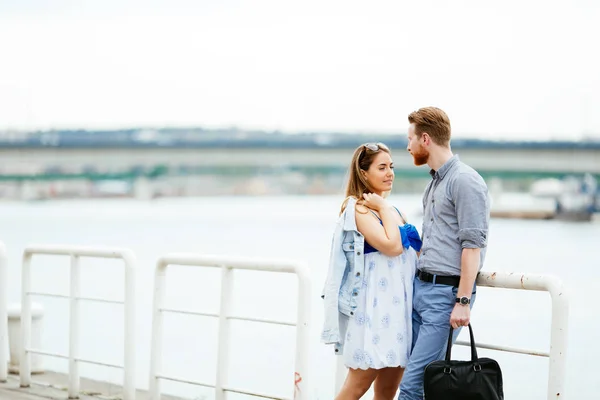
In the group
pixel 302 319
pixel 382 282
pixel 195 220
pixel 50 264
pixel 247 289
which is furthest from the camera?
pixel 195 220

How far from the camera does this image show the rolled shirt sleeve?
353 centimetres

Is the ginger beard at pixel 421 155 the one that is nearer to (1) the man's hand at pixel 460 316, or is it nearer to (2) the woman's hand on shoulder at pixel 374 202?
(2) the woman's hand on shoulder at pixel 374 202

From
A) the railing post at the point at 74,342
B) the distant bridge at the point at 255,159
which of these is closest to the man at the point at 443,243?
the railing post at the point at 74,342

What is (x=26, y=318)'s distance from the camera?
5910 mm

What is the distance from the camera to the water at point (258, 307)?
40.7 ft

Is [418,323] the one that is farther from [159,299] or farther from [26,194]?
[26,194]

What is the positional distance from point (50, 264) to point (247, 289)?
36.1 feet

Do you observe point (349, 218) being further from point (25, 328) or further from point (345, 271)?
point (25, 328)

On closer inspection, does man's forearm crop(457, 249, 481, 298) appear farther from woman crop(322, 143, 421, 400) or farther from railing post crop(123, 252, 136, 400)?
railing post crop(123, 252, 136, 400)

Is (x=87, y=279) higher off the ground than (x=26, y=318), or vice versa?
(x=26, y=318)

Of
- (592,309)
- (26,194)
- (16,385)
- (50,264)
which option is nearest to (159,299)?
(16,385)

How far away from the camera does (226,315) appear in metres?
4.74

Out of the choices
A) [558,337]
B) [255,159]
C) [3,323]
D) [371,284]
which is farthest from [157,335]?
[255,159]

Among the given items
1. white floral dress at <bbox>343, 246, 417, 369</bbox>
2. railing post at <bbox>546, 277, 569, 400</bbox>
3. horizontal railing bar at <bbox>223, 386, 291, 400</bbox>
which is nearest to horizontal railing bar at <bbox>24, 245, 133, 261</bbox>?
horizontal railing bar at <bbox>223, 386, 291, 400</bbox>
